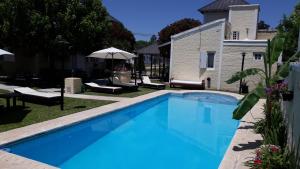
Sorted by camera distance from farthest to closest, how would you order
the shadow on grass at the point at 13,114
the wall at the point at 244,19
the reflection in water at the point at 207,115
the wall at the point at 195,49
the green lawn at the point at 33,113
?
1. the wall at the point at 244,19
2. the wall at the point at 195,49
3. the reflection in water at the point at 207,115
4. the shadow on grass at the point at 13,114
5. the green lawn at the point at 33,113

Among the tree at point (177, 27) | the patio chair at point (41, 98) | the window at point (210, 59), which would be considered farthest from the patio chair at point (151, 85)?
the tree at point (177, 27)

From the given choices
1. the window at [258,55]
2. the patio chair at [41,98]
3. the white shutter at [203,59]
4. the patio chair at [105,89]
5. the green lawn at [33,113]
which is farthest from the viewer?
the white shutter at [203,59]

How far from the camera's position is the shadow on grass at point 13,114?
1020 cm

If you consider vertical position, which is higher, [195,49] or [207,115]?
[195,49]

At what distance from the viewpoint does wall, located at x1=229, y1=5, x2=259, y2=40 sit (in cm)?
2648

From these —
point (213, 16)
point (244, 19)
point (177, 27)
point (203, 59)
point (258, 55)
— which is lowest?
point (203, 59)

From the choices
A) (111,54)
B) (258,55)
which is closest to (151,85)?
(111,54)

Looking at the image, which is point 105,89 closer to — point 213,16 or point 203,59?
point 203,59

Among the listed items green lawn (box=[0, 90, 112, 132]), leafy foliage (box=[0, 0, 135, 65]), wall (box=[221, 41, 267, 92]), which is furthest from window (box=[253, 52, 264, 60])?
green lawn (box=[0, 90, 112, 132])

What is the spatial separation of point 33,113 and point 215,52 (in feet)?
52.8

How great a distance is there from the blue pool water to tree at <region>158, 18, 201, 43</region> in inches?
1247

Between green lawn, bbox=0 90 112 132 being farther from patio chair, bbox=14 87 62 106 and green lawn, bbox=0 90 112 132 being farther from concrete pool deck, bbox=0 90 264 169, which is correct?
concrete pool deck, bbox=0 90 264 169

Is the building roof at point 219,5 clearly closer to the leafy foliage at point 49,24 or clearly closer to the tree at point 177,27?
the tree at point 177,27

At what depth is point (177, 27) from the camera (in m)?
45.7
